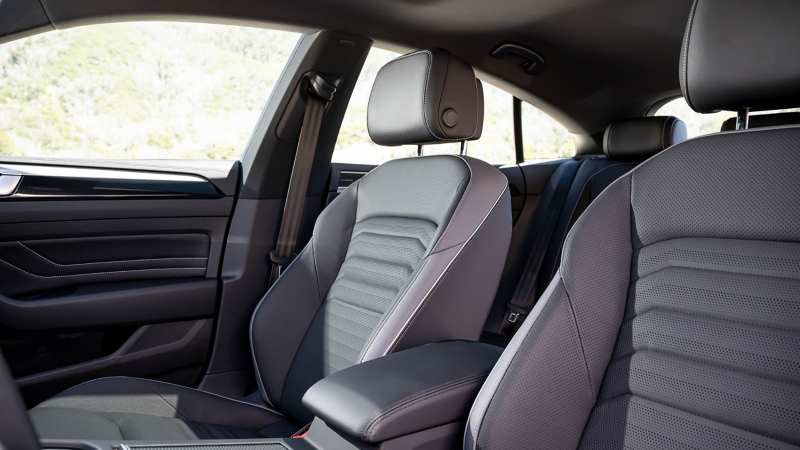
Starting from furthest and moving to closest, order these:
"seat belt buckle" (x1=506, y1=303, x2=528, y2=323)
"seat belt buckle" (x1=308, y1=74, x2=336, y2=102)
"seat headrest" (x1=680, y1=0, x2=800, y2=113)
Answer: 1. "seat belt buckle" (x1=506, y1=303, x2=528, y2=323)
2. "seat belt buckle" (x1=308, y1=74, x2=336, y2=102)
3. "seat headrest" (x1=680, y1=0, x2=800, y2=113)

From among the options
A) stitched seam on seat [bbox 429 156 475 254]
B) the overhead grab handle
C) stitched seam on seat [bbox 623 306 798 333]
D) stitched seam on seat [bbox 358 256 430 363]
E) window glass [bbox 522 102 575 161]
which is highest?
the overhead grab handle

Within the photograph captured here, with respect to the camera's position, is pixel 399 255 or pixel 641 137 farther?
pixel 641 137

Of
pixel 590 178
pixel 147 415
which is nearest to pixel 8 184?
pixel 147 415

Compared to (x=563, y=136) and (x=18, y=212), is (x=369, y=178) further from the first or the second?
(x=563, y=136)

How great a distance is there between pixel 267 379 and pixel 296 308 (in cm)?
22

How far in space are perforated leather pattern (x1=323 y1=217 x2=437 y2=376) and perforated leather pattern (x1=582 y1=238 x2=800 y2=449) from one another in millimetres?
596

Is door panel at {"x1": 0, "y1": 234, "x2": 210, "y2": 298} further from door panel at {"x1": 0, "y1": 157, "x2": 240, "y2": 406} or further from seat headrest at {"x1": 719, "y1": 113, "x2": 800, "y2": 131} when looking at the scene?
seat headrest at {"x1": 719, "y1": 113, "x2": 800, "y2": 131}

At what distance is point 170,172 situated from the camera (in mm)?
2092

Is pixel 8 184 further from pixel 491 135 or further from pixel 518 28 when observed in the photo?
pixel 491 135

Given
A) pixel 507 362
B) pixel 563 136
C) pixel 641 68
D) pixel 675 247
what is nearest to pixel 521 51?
pixel 641 68

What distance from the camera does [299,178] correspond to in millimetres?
2283

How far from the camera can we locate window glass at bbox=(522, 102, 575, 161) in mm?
3082

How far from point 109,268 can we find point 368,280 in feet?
3.02

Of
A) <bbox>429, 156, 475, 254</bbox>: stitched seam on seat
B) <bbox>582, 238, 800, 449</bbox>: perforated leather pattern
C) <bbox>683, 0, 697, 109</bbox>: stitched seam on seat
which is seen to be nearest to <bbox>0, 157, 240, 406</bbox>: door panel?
<bbox>429, 156, 475, 254</bbox>: stitched seam on seat
